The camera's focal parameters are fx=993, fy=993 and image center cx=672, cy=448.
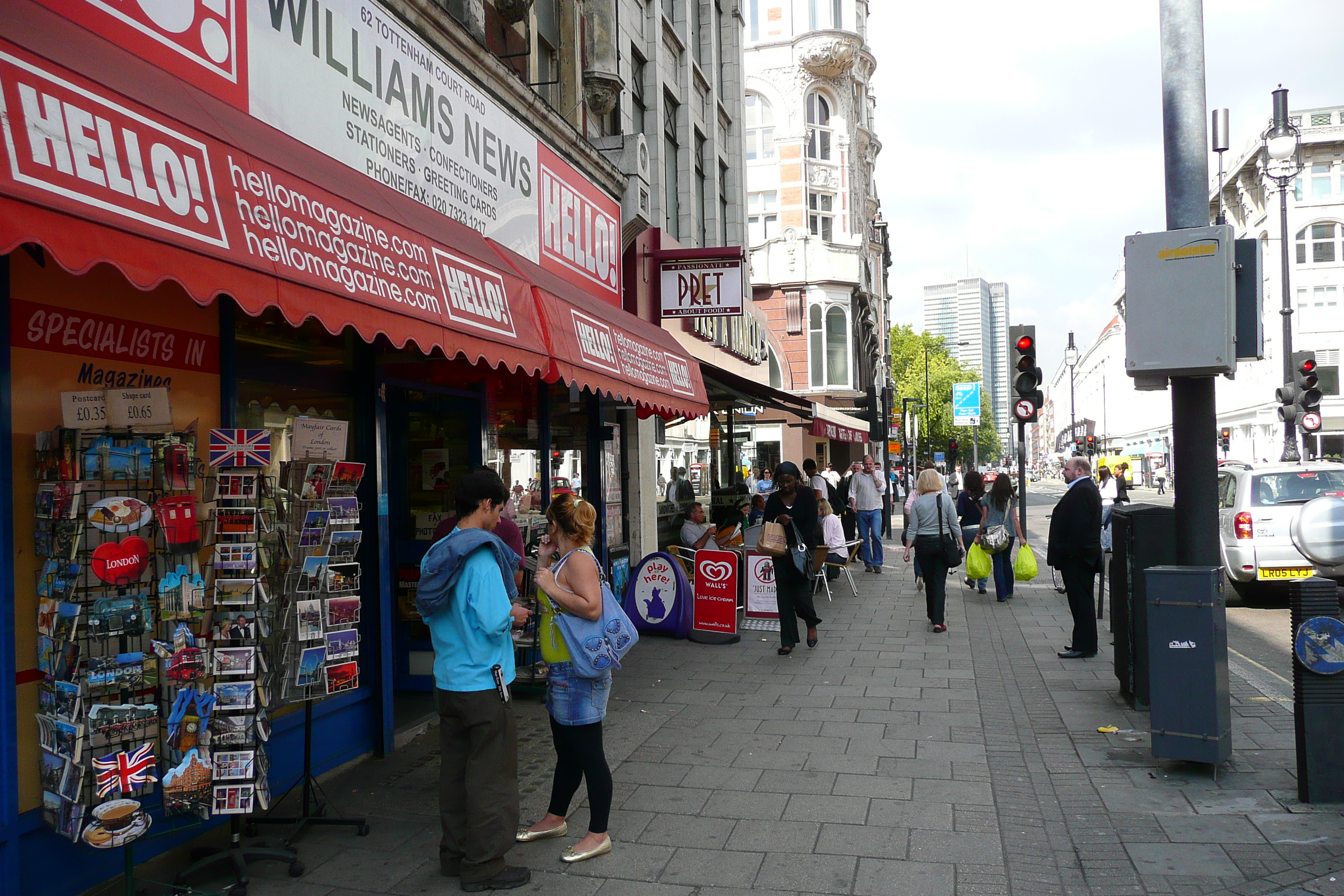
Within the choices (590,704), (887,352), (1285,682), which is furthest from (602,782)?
(887,352)

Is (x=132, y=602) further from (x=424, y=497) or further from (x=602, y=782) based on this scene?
(x=424, y=497)

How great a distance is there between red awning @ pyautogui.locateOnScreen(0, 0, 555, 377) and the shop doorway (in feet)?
8.18

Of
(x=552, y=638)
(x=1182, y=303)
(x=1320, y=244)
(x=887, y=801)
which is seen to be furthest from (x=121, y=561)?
(x=1320, y=244)

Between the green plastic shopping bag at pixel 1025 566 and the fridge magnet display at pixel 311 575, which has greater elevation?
the fridge magnet display at pixel 311 575

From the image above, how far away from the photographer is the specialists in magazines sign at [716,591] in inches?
424

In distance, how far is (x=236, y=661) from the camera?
14.6 ft

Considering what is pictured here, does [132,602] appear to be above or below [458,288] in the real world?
below

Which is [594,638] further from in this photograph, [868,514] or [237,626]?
[868,514]

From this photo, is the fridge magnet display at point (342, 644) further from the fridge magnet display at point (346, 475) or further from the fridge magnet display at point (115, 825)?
the fridge magnet display at point (115, 825)

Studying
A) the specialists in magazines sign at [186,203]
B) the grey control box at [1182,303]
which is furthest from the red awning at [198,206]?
the grey control box at [1182,303]

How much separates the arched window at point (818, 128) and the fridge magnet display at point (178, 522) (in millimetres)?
43357

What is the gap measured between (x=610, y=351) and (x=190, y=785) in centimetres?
480

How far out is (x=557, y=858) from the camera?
4.84 m

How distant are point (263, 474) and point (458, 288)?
5.19 ft
